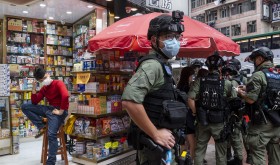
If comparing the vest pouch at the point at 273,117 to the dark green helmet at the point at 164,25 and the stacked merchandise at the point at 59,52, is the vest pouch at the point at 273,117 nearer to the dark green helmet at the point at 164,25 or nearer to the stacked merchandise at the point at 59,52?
the dark green helmet at the point at 164,25

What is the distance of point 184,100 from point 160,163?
1.79ft

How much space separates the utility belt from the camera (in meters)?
3.67

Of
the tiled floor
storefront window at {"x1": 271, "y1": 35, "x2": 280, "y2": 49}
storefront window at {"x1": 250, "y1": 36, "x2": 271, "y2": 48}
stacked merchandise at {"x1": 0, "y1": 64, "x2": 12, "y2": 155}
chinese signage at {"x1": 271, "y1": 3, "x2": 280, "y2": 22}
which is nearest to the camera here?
the tiled floor

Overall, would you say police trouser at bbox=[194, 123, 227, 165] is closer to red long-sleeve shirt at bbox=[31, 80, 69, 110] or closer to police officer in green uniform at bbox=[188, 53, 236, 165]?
police officer in green uniform at bbox=[188, 53, 236, 165]

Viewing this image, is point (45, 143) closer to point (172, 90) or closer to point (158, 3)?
point (172, 90)

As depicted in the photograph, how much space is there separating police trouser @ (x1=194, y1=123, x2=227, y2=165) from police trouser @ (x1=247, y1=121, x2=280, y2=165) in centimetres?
42

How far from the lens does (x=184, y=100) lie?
2141 millimetres

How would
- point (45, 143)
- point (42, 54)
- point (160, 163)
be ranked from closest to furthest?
point (160, 163) → point (45, 143) → point (42, 54)

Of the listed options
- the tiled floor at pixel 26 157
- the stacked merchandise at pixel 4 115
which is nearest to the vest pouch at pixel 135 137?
the tiled floor at pixel 26 157

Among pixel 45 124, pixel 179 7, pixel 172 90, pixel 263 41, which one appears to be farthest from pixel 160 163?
pixel 263 41

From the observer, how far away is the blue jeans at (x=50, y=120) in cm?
410

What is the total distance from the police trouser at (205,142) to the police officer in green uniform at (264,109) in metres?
0.42

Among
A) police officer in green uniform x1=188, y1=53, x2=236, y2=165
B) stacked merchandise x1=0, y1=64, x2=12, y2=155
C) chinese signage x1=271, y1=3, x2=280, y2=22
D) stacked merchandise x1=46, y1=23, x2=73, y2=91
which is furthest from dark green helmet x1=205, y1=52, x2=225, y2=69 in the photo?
chinese signage x1=271, y1=3, x2=280, y2=22

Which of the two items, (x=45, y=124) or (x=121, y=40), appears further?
(x=45, y=124)
